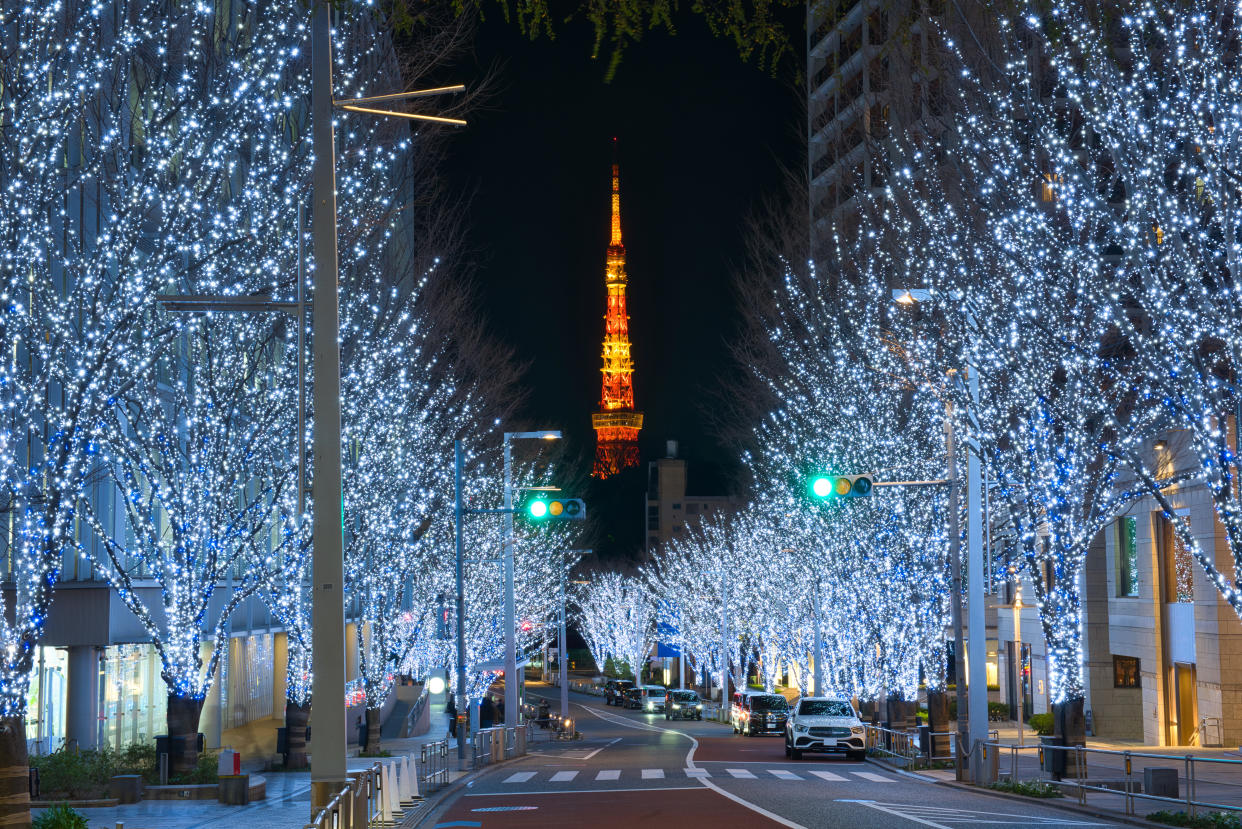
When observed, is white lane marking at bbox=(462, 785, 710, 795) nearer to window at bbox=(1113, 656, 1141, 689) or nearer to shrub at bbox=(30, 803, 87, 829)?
shrub at bbox=(30, 803, 87, 829)

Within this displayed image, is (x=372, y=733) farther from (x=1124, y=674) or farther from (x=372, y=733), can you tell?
(x=1124, y=674)

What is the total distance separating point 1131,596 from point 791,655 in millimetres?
19252

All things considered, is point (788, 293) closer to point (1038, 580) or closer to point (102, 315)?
A: point (1038, 580)

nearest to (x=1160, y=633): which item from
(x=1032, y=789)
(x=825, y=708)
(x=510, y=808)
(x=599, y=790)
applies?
(x=825, y=708)

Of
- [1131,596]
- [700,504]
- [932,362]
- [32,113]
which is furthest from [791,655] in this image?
[700,504]

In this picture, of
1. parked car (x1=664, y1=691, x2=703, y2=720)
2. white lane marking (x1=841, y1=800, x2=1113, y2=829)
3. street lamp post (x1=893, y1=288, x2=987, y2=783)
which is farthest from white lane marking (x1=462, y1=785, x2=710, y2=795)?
parked car (x1=664, y1=691, x2=703, y2=720)

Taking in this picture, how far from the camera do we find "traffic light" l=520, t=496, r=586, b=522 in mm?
23281

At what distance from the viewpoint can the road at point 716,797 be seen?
16.8 m

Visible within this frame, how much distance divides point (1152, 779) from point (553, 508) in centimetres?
1050

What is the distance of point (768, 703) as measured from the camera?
4597cm

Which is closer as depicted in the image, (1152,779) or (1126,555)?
(1152,779)

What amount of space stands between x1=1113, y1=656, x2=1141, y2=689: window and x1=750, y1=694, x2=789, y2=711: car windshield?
39.7 ft

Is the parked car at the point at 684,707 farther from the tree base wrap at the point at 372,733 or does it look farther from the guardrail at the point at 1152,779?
the guardrail at the point at 1152,779

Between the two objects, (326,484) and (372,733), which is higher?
(326,484)
